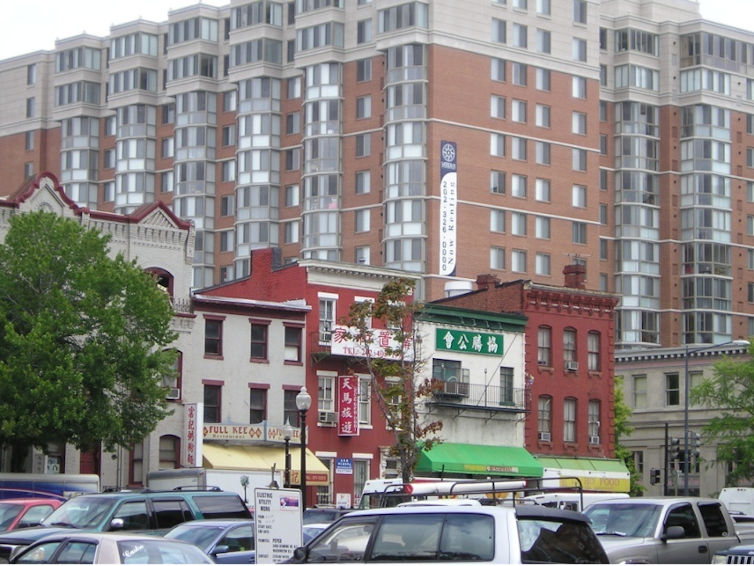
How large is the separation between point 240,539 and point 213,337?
32641mm

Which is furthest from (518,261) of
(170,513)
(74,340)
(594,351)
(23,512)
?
(170,513)

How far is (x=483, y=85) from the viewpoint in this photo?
102 metres

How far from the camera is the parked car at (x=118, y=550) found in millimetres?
18594

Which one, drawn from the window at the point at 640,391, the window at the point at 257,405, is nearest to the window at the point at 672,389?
the window at the point at 640,391

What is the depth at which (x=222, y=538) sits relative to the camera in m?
25.6

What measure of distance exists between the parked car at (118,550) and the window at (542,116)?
87.4 metres

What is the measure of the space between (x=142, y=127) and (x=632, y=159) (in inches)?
1552

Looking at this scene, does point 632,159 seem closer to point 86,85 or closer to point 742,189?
point 742,189

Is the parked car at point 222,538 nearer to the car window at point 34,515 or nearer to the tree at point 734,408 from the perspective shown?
the car window at point 34,515

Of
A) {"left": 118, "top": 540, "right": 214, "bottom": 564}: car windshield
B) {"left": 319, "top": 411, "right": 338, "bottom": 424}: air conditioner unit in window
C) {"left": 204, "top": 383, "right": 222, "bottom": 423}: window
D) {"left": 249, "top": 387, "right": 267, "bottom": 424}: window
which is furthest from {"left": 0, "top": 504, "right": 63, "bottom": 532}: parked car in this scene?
{"left": 319, "top": 411, "right": 338, "bottom": 424}: air conditioner unit in window

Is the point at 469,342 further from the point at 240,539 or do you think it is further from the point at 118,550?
the point at 118,550

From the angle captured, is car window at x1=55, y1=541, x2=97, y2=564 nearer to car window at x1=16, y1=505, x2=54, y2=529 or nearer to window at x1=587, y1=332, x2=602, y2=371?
car window at x1=16, y1=505, x2=54, y2=529

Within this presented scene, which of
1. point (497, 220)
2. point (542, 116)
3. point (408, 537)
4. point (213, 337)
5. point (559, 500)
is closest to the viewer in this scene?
point (408, 537)

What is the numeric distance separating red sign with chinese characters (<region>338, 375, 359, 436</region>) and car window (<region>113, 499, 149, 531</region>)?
109 feet
